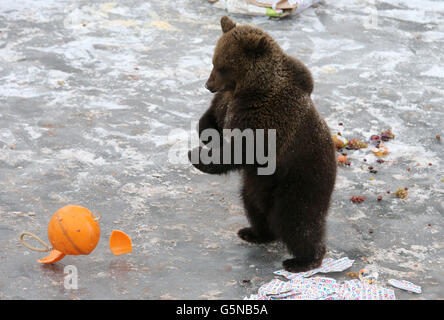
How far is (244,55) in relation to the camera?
3793mm

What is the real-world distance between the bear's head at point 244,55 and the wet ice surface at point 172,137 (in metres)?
1.25

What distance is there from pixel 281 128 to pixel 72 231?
1.42 m

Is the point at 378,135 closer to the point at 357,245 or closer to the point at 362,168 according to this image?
the point at 362,168

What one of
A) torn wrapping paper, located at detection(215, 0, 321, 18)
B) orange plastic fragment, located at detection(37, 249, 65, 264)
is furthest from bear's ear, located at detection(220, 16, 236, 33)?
torn wrapping paper, located at detection(215, 0, 321, 18)

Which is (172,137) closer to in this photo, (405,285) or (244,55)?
(244,55)

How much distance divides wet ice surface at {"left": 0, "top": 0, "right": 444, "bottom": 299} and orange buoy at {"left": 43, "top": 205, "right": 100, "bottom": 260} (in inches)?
7.5

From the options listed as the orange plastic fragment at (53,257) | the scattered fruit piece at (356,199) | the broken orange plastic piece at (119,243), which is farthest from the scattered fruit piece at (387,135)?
the orange plastic fragment at (53,257)

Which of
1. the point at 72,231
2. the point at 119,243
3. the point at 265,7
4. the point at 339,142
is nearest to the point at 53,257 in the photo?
the point at 72,231

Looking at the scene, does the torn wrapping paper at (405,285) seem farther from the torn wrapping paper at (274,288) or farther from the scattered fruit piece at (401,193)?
the scattered fruit piece at (401,193)

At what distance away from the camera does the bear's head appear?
377 centimetres

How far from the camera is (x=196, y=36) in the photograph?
26.3 feet

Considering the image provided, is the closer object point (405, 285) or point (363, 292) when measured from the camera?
point (363, 292)

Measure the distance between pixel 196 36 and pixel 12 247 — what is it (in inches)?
182

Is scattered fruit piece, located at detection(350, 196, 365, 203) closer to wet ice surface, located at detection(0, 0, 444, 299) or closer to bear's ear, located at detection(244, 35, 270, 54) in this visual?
wet ice surface, located at detection(0, 0, 444, 299)
